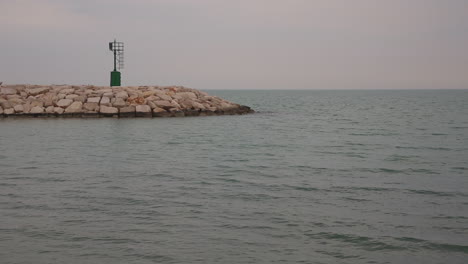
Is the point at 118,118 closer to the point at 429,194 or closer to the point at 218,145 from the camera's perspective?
the point at 218,145

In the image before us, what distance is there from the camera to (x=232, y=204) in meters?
8.27

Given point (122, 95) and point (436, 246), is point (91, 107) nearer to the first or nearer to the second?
point (122, 95)

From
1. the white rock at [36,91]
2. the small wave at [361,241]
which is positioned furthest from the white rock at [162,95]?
the small wave at [361,241]

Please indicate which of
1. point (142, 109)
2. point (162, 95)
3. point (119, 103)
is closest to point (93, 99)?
point (119, 103)

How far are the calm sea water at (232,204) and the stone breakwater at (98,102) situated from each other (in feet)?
45.2

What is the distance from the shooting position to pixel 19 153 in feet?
49.7

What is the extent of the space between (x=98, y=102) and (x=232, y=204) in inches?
955

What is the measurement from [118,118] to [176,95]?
5.02m

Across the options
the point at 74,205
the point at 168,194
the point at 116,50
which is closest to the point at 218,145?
the point at 168,194

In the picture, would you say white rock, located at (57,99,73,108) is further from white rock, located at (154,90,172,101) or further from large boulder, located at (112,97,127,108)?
white rock, located at (154,90,172,101)

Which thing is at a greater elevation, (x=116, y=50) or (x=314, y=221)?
(x=116, y=50)

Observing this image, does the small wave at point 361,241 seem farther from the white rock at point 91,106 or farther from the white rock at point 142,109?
the white rock at point 91,106

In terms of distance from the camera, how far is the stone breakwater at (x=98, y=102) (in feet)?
99.1

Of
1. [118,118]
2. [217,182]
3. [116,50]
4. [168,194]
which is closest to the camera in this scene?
[168,194]
